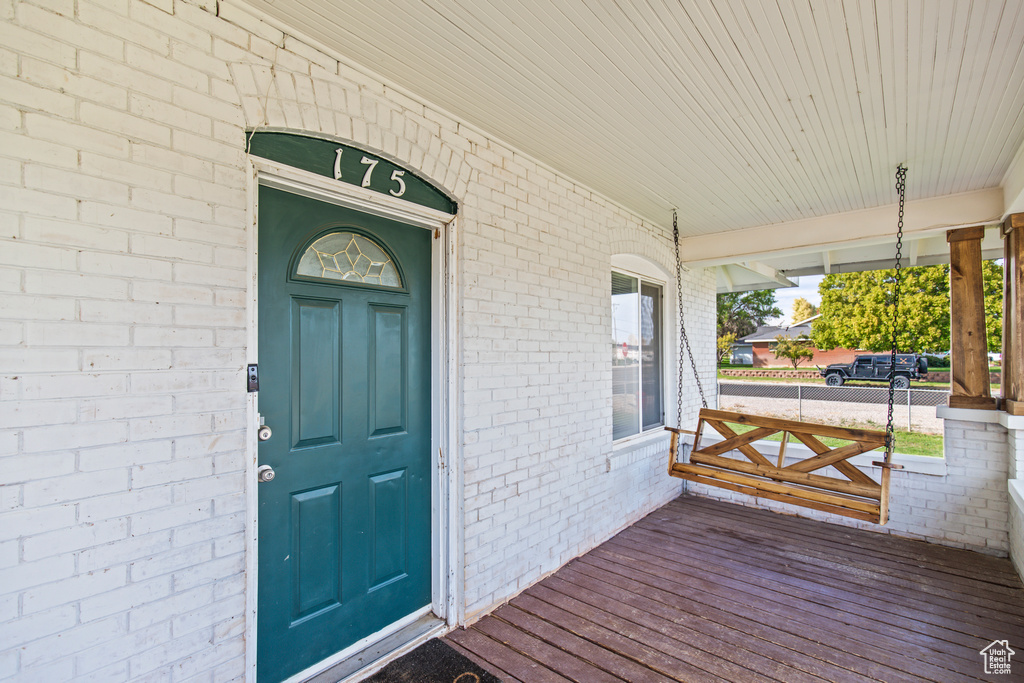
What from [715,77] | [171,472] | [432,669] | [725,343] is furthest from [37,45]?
[725,343]

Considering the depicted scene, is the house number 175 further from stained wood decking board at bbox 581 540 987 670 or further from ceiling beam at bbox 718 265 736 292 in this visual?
ceiling beam at bbox 718 265 736 292

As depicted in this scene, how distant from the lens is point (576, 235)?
326 centimetres

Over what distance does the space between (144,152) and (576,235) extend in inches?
95.7

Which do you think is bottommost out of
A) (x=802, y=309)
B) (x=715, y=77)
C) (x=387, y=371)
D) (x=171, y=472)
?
(x=171, y=472)

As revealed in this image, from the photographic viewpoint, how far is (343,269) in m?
2.08

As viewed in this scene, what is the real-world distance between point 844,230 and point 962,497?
2267 millimetres

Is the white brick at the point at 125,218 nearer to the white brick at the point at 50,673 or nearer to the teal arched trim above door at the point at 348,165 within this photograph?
the teal arched trim above door at the point at 348,165

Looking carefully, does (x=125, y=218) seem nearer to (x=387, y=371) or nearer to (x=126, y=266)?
(x=126, y=266)

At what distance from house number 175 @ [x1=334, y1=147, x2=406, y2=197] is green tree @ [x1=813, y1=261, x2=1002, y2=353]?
31.4 feet

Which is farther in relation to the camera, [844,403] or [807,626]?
[844,403]

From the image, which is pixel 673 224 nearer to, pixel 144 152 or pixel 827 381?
pixel 144 152

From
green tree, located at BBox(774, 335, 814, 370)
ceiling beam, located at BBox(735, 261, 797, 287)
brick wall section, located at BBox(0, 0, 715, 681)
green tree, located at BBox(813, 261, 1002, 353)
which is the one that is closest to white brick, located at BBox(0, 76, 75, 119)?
brick wall section, located at BBox(0, 0, 715, 681)

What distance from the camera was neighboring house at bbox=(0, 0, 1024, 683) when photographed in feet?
4.29

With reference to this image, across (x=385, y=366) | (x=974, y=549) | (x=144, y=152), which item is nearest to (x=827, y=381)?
(x=974, y=549)
